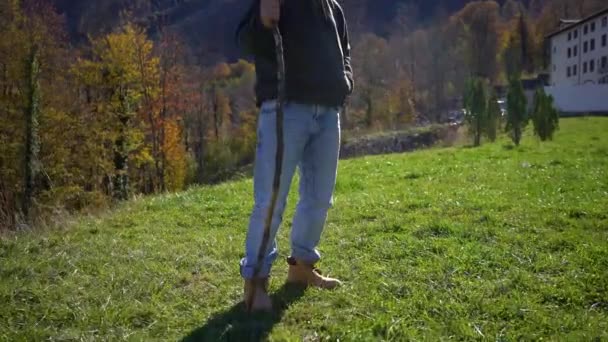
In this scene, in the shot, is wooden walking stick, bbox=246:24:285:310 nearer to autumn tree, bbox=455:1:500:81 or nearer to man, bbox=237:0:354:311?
man, bbox=237:0:354:311

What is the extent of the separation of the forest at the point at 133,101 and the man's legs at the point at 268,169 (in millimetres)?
796

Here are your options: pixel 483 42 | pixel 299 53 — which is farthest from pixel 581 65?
pixel 299 53

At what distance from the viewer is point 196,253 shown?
427 centimetres

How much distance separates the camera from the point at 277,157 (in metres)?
2.89

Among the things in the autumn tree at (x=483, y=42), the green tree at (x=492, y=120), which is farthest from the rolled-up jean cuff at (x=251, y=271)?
the autumn tree at (x=483, y=42)

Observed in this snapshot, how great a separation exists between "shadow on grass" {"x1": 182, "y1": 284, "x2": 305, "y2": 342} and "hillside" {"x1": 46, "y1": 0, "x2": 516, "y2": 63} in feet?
52.4

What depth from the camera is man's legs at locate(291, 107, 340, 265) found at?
3160 millimetres

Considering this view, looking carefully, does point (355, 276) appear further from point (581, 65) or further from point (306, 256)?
point (581, 65)

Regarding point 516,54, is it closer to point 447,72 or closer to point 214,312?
point 447,72

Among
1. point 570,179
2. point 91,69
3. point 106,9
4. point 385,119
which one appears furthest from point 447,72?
point 570,179

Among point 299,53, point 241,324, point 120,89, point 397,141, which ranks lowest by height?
point 397,141

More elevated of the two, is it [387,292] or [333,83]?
[333,83]

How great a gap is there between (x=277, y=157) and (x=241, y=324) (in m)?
0.90

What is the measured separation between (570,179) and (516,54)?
55967mm
